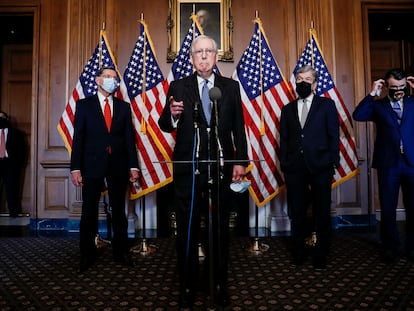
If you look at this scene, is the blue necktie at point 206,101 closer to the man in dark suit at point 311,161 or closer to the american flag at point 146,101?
the man in dark suit at point 311,161

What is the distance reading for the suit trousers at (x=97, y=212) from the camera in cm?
303

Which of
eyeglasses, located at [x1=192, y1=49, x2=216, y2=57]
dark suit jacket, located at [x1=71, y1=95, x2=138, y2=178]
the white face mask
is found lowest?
dark suit jacket, located at [x1=71, y1=95, x2=138, y2=178]

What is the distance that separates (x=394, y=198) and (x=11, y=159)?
19.4ft

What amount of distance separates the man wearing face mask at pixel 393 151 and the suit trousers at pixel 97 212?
7.91 feet

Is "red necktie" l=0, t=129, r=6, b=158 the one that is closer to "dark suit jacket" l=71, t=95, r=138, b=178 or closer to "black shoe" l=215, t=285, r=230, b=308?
"dark suit jacket" l=71, t=95, r=138, b=178

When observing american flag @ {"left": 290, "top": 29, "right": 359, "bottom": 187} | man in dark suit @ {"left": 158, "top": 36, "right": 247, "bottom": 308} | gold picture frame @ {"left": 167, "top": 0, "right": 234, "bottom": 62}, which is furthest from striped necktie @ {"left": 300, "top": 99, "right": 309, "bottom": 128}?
gold picture frame @ {"left": 167, "top": 0, "right": 234, "bottom": 62}

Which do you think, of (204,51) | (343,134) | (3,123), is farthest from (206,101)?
(3,123)

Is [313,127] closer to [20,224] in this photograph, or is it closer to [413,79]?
[413,79]

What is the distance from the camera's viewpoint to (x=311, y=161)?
10.1 ft

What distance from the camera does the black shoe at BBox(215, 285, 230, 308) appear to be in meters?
2.10

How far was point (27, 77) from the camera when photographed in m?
6.61

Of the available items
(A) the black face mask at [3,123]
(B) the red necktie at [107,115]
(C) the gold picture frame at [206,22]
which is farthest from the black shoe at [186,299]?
(A) the black face mask at [3,123]

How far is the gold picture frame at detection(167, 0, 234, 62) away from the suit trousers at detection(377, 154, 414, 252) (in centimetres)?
265

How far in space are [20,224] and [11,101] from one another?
2517mm
